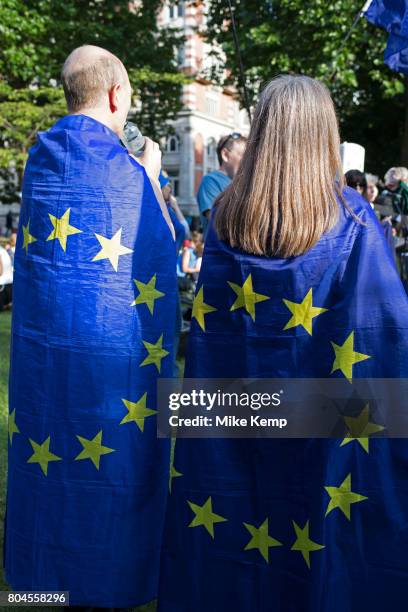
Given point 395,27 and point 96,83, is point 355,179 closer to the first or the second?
point 395,27

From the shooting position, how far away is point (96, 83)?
2.66 m

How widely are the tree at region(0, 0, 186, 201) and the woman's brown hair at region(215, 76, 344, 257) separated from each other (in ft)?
57.4

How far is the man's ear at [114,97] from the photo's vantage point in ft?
8.80

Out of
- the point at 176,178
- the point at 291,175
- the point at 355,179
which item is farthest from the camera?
the point at 176,178

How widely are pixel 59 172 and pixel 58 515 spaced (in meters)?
1.18

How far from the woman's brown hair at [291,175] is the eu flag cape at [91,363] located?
1.76ft

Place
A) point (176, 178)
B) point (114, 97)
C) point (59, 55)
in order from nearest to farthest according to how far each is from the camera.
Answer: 1. point (114, 97)
2. point (59, 55)
3. point (176, 178)

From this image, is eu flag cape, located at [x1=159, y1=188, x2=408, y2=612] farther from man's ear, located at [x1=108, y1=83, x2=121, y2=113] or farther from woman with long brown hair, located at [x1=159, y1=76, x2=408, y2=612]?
man's ear, located at [x1=108, y1=83, x2=121, y2=113]

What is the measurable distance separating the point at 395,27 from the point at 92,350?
463cm

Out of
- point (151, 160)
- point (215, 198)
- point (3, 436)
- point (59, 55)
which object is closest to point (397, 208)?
point (3, 436)

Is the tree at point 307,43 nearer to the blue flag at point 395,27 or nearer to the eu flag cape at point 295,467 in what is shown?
the blue flag at point 395,27

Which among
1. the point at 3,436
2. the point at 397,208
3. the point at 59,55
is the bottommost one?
the point at 3,436

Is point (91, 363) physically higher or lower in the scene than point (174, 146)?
lower

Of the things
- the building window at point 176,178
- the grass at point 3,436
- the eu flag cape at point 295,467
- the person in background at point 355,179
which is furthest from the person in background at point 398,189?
the building window at point 176,178
